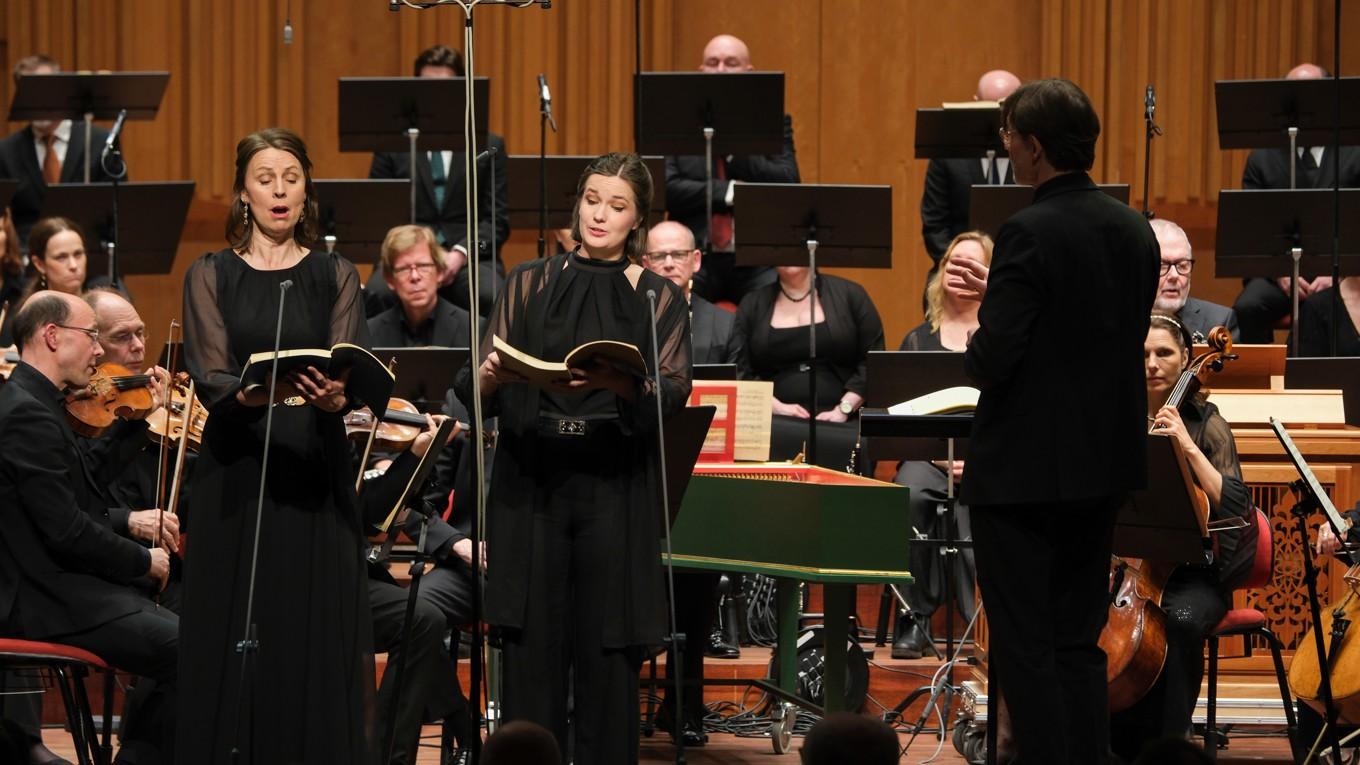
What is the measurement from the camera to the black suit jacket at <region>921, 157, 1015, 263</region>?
7.34 meters

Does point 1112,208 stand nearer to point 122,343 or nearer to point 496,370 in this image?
point 496,370

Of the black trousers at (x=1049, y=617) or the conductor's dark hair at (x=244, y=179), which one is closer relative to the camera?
the black trousers at (x=1049, y=617)

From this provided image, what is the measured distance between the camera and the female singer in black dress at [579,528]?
3.67 meters

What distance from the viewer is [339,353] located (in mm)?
3391

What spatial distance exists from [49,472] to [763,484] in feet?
5.89

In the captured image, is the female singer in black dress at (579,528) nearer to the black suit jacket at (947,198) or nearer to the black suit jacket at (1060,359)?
the black suit jacket at (1060,359)

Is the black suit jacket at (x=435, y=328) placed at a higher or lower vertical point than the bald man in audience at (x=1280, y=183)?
lower

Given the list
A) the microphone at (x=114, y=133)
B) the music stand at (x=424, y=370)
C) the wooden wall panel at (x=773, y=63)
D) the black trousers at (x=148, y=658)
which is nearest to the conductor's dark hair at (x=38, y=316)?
the black trousers at (x=148, y=658)

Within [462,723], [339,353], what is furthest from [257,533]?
[462,723]

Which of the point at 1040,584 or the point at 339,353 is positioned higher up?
the point at 339,353

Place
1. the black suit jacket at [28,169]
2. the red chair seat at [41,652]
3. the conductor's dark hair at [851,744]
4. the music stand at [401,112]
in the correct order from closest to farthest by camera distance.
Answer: the conductor's dark hair at [851,744] → the red chair seat at [41,652] → the music stand at [401,112] → the black suit jacket at [28,169]

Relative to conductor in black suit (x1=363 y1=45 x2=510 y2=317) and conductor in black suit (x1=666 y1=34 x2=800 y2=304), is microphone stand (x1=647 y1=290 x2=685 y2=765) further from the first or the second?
conductor in black suit (x1=666 y1=34 x2=800 y2=304)

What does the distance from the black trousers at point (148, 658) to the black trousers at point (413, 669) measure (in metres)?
0.50

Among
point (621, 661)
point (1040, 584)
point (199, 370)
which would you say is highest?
point (199, 370)
